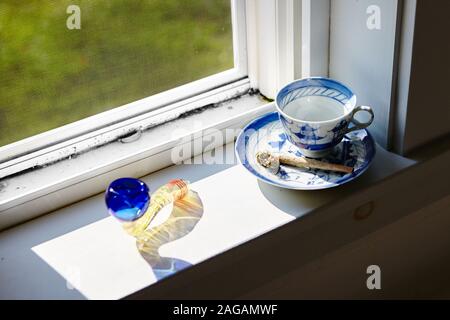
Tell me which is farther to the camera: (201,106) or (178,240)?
(201,106)

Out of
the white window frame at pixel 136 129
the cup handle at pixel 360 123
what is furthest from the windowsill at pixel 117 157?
the cup handle at pixel 360 123

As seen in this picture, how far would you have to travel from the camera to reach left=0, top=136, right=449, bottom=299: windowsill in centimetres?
78

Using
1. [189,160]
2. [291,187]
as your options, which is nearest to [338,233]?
[291,187]

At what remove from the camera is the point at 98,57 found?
33.8 inches

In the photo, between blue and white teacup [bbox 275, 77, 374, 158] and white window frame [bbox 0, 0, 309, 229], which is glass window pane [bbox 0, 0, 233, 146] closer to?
white window frame [bbox 0, 0, 309, 229]

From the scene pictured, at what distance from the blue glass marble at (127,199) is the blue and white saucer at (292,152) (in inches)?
5.7

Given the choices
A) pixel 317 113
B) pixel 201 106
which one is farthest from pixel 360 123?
pixel 201 106

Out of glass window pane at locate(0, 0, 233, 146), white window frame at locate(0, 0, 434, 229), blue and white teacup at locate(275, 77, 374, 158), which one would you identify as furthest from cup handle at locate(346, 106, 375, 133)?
glass window pane at locate(0, 0, 233, 146)

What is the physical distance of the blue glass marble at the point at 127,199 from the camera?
0.81 metres

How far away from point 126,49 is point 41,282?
12.4 inches

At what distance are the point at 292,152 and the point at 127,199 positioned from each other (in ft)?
0.79

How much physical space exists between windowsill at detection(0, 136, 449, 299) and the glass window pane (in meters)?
0.13

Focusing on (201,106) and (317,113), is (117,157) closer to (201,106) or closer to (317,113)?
(201,106)

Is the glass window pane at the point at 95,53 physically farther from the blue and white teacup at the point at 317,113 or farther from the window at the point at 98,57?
the blue and white teacup at the point at 317,113
